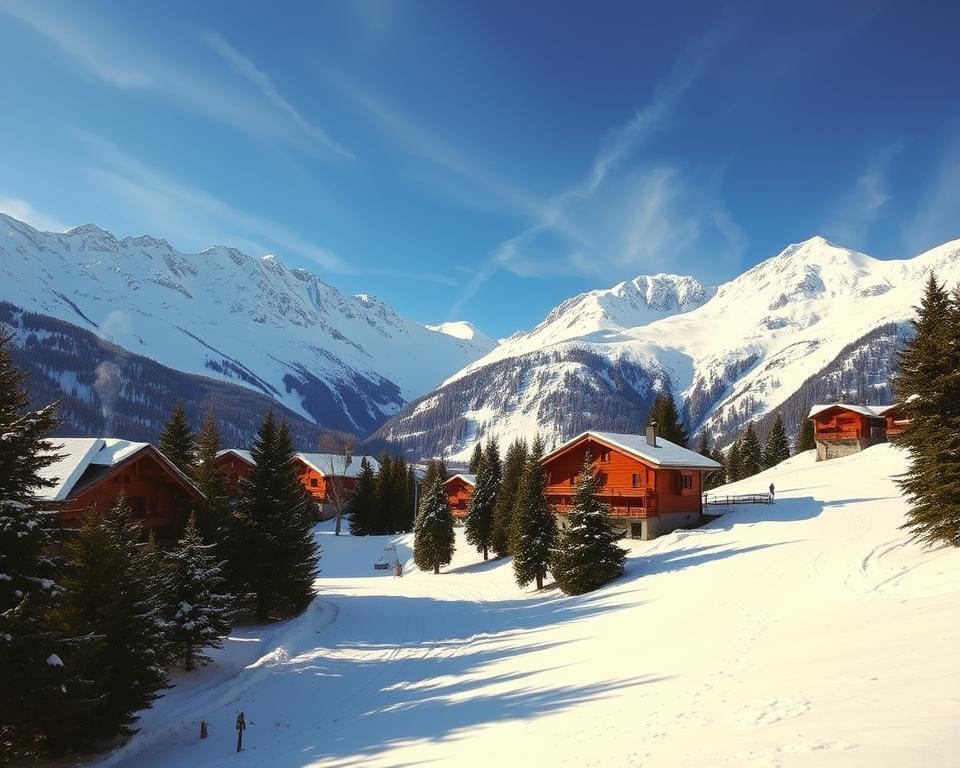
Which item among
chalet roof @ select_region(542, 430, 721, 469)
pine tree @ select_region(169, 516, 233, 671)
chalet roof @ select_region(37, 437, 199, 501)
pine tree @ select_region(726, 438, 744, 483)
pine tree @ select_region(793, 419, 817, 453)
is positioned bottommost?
pine tree @ select_region(169, 516, 233, 671)

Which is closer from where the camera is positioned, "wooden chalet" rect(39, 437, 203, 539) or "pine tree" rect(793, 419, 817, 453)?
"wooden chalet" rect(39, 437, 203, 539)

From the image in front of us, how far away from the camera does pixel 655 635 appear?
21625 millimetres

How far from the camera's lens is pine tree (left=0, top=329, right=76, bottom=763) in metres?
13.8

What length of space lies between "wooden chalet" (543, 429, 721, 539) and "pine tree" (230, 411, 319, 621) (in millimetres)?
17985

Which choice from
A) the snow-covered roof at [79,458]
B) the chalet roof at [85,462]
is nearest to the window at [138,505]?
the chalet roof at [85,462]

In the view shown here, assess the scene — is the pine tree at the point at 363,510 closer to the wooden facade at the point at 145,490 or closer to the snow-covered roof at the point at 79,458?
the wooden facade at the point at 145,490

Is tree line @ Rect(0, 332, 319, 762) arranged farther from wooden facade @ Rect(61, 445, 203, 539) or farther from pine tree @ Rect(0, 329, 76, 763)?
wooden facade @ Rect(61, 445, 203, 539)

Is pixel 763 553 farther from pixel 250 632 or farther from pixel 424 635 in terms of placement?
pixel 250 632

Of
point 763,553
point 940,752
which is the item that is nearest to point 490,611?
point 763,553

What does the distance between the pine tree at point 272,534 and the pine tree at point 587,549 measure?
45.9 ft

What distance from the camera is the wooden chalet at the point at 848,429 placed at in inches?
2940

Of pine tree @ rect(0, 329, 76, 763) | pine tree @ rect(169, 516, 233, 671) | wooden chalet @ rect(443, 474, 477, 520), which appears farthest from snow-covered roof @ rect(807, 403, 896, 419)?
pine tree @ rect(0, 329, 76, 763)

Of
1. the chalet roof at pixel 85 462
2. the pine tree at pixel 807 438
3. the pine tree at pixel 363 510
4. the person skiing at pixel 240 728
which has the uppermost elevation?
the pine tree at pixel 807 438

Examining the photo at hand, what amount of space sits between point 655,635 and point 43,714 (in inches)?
717
